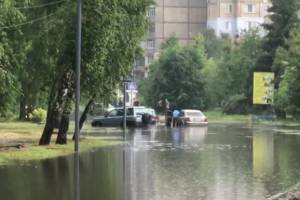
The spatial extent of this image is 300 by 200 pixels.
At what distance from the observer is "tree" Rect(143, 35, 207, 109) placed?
301ft

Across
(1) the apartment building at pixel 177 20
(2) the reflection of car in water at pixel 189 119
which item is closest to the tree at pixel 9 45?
(2) the reflection of car in water at pixel 189 119

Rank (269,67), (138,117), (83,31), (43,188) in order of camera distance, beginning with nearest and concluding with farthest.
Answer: (43,188)
(83,31)
(138,117)
(269,67)

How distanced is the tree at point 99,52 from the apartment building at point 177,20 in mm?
110865

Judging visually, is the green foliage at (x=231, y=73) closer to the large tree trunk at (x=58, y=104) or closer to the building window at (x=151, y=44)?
the building window at (x=151, y=44)

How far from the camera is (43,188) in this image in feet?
52.4

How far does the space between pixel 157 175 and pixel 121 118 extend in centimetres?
3919

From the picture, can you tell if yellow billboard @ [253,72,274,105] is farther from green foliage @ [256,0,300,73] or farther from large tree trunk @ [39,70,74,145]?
large tree trunk @ [39,70,74,145]

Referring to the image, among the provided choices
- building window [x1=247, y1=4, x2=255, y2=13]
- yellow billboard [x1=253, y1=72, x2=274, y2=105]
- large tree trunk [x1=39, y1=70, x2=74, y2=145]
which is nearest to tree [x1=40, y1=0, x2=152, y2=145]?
large tree trunk [x1=39, y1=70, x2=74, y2=145]

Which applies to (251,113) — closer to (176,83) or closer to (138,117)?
(176,83)

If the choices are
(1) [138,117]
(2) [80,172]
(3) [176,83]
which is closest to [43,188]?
(2) [80,172]

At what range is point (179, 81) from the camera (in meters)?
91.6

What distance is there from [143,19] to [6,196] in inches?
700

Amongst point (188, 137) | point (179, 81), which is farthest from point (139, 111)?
point (179, 81)

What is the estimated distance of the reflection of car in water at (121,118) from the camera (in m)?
58.2
